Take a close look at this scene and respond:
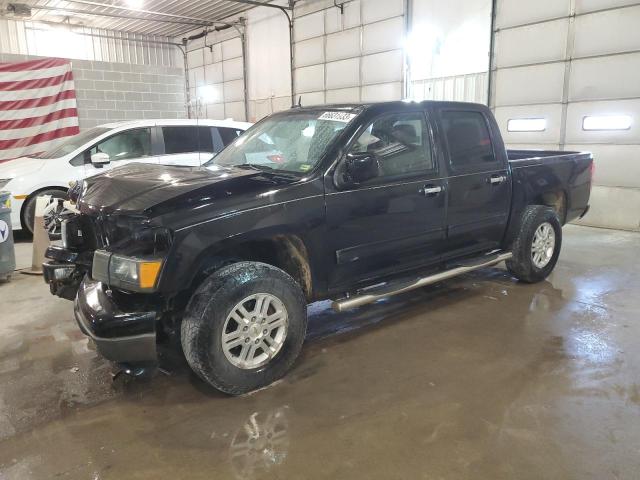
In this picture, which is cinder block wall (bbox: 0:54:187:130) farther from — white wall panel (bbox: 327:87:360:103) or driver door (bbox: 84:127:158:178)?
driver door (bbox: 84:127:158:178)

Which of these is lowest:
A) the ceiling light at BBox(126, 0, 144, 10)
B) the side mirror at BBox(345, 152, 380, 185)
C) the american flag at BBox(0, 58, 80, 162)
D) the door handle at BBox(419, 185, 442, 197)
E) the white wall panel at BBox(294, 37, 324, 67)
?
the door handle at BBox(419, 185, 442, 197)

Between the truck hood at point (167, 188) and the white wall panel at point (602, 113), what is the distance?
24.5 ft

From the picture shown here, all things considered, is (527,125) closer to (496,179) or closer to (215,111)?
(496,179)

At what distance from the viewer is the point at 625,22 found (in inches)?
324

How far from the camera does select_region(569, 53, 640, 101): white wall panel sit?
27.0 ft

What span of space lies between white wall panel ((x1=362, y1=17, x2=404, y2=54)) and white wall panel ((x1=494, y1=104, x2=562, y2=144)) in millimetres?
3290

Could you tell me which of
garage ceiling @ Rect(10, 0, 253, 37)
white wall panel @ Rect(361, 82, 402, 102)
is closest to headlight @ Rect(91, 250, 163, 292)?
white wall panel @ Rect(361, 82, 402, 102)

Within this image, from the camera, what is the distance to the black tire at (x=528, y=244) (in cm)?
495

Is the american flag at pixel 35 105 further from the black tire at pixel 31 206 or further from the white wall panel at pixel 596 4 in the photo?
the white wall panel at pixel 596 4

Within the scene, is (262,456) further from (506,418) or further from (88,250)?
(88,250)

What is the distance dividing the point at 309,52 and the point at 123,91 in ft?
17.3

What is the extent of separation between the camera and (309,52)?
567 inches

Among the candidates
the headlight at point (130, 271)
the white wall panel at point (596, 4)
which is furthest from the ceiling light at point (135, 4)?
the headlight at point (130, 271)

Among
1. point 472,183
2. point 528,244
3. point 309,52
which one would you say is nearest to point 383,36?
point 309,52
